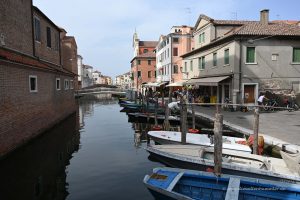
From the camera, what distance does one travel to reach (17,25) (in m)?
14.6

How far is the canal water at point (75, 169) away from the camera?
27.2 feet

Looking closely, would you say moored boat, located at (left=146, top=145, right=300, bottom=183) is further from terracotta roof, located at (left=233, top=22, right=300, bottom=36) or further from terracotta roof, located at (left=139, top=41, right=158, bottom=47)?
terracotta roof, located at (left=139, top=41, right=158, bottom=47)

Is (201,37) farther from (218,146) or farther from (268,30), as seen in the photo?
(218,146)

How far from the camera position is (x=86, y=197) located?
803 centimetres

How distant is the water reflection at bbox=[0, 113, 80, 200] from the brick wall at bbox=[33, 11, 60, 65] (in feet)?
23.5

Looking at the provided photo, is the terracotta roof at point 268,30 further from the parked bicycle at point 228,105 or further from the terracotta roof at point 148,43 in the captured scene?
the terracotta roof at point 148,43

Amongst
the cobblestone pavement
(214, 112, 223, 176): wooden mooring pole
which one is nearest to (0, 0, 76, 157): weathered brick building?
(214, 112, 223, 176): wooden mooring pole

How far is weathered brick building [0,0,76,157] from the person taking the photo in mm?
10834

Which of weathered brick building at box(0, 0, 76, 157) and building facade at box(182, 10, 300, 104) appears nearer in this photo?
weathered brick building at box(0, 0, 76, 157)

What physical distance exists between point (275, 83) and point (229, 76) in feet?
12.4

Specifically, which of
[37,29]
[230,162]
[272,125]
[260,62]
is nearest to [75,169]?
[230,162]

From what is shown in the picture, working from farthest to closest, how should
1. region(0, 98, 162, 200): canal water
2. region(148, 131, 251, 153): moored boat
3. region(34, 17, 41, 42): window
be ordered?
region(34, 17, 41, 42): window
region(148, 131, 251, 153): moored boat
region(0, 98, 162, 200): canal water

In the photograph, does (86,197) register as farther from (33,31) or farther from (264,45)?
(264,45)

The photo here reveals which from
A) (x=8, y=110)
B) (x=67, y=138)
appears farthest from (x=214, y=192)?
(x=67, y=138)
